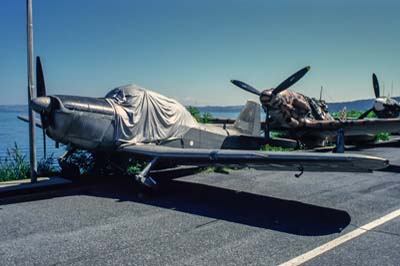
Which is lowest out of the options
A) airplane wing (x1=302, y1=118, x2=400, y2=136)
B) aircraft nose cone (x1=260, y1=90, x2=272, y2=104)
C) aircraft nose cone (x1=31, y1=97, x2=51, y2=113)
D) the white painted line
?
the white painted line

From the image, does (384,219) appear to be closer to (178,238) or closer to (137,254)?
(178,238)

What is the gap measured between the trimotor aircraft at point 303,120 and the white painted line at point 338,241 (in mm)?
9796

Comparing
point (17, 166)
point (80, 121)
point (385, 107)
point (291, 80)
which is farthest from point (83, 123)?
point (385, 107)

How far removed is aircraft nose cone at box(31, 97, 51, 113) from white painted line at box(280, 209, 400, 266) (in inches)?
222

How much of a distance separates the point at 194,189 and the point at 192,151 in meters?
1.10

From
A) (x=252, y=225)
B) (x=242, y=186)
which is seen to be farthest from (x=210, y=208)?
(x=242, y=186)

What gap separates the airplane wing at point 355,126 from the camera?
52.1 feet

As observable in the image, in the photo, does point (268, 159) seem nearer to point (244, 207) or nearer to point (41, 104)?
point (244, 207)

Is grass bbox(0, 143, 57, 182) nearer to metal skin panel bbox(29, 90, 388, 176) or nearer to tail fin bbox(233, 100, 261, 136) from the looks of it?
metal skin panel bbox(29, 90, 388, 176)

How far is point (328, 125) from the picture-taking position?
16812mm

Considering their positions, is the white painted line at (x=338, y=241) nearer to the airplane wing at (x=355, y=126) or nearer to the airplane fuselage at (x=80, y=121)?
the airplane fuselage at (x=80, y=121)

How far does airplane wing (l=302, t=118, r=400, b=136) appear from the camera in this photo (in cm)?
1587

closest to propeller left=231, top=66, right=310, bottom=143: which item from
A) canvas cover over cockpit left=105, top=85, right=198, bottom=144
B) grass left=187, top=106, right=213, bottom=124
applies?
grass left=187, top=106, right=213, bottom=124

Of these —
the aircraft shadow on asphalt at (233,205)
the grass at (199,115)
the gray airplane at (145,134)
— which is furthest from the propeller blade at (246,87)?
the aircraft shadow on asphalt at (233,205)
